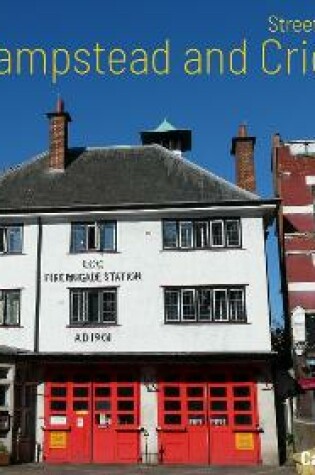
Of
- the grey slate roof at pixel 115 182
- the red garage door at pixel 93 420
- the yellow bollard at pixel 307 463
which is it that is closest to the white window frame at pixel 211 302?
the red garage door at pixel 93 420

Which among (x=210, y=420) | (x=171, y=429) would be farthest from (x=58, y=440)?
(x=210, y=420)

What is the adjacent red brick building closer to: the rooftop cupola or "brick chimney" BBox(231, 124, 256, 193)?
"brick chimney" BBox(231, 124, 256, 193)

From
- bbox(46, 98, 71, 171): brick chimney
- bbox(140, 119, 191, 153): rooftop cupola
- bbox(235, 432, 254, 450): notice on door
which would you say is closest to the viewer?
bbox(235, 432, 254, 450): notice on door

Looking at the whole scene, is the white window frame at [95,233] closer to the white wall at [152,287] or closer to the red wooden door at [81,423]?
the white wall at [152,287]

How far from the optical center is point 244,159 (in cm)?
2791

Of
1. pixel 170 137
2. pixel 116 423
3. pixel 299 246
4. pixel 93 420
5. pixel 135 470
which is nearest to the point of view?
pixel 135 470

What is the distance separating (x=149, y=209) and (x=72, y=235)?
10.6ft

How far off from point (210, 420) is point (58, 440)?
5.56 meters

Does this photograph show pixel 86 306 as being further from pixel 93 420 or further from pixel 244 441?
pixel 244 441

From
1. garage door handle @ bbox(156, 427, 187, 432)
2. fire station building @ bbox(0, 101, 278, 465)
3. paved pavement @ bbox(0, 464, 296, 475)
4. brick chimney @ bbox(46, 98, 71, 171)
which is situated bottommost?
paved pavement @ bbox(0, 464, 296, 475)

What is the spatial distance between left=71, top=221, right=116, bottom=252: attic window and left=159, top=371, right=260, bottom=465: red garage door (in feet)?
18.9

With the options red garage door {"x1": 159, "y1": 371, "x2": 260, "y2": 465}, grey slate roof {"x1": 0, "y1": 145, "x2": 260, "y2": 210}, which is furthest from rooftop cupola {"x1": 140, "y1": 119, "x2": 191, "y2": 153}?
red garage door {"x1": 159, "y1": 371, "x2": 260, "y2": 465}

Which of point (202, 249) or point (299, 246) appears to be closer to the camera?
point (202, 249)

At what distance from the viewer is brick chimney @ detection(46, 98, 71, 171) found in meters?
28.5
